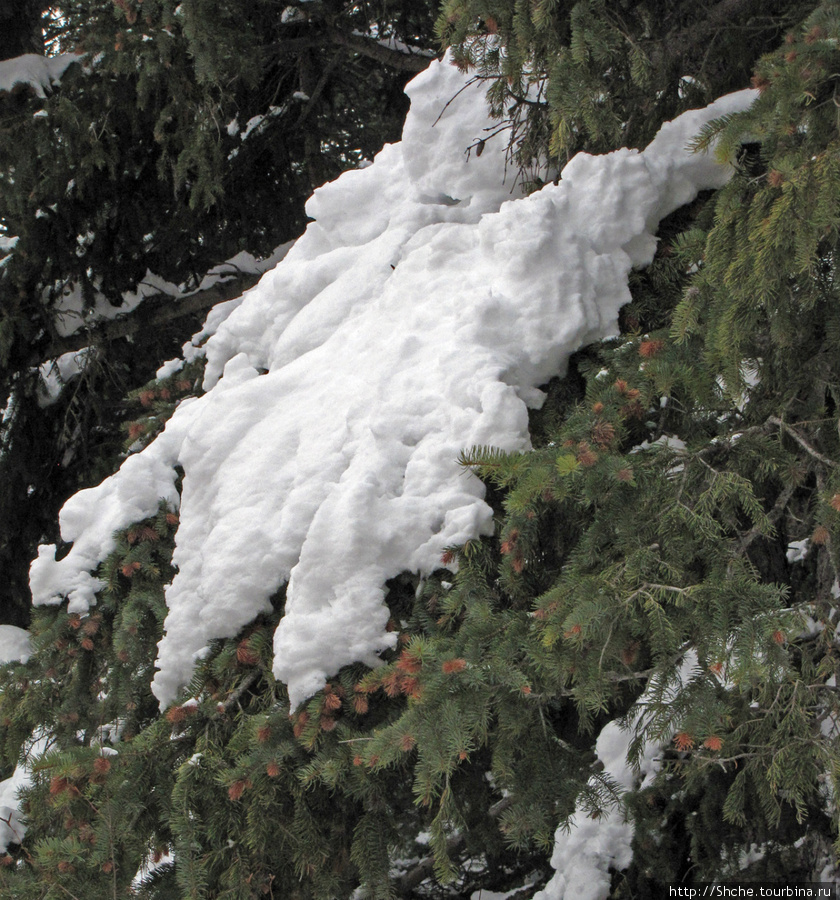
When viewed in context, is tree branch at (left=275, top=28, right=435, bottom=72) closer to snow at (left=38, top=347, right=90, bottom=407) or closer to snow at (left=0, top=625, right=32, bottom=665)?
snow at (left=38, top=347, right=90, bottom=407)

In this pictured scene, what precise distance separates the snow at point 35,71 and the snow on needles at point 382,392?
87.6 inches

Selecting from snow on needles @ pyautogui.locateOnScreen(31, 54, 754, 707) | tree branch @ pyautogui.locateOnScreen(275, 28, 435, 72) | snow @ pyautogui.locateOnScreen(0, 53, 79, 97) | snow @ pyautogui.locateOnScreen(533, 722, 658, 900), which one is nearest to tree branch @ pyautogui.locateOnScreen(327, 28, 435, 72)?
tree branch @ pyautogui.locateOnScreen(275, 28, 435, 72)

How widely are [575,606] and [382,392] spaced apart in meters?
1.12

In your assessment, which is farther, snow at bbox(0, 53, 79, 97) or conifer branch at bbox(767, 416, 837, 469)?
snow at bbox(0, 53, 79, 97)

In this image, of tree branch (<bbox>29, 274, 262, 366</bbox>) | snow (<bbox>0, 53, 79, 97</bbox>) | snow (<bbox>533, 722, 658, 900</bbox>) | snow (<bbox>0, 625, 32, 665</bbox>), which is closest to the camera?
snow (<bbox>0, 625, 32, 665</bbox>)

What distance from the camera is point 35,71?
4.46 m

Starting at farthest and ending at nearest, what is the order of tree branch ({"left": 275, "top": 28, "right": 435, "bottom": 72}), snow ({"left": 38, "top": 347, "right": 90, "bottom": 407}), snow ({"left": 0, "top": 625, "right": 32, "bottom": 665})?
1. snow ({"left": 38, "top": 347, "right": 90, "bottom": 407})
2. tree branch ({"left": 275, "top": 28, "right": 435, "bottom": 72})
3. snow ({"left": 0, "top": 625, "right": 32, "bottom": 665})

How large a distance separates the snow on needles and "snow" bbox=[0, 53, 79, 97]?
2226 millimetres

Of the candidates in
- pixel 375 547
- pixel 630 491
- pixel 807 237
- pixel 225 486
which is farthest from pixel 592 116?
pixel 225 486

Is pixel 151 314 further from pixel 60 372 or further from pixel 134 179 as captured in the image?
pixel 134 179

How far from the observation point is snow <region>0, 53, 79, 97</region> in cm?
441

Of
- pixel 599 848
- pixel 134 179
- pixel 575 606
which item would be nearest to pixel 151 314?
pixel 134 179

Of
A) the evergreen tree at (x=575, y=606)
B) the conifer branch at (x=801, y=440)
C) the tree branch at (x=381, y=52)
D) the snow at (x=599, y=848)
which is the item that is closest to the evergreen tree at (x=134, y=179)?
the tree branch at (x=381, y=52)

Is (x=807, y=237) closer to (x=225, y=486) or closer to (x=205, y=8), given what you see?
(x=225, y=486)
